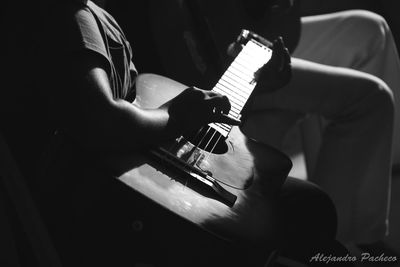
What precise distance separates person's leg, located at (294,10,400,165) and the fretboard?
0.42 m

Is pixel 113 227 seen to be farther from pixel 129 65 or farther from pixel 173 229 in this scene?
pixel 129 65

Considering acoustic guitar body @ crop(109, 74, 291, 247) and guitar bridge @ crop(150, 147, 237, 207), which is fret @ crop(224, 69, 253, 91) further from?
guitar bridge @ crop(150, 147, 237, 207)

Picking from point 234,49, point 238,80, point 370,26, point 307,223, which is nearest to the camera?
point 307,223

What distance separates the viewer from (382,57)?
157 centimetres

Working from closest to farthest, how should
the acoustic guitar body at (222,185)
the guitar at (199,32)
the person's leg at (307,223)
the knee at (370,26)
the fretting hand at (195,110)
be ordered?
the acoustic guitar body at (222,185), the fretting hand at (195,110), the person's leg at (307,223), the guitar at (199,32), the knee at (370,26)

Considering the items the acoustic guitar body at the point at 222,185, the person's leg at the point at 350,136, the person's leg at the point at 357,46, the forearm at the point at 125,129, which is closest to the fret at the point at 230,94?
the acoustic guitar body at the point at 222,185

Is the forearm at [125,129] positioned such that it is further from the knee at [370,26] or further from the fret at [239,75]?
the knee at [370,26]

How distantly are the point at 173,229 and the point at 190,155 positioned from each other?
159 mm

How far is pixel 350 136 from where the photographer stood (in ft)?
4.37

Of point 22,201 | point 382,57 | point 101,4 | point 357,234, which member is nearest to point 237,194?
point 22,201

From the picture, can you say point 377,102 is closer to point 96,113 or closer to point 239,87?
point 239,87

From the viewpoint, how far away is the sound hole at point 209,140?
85 cm

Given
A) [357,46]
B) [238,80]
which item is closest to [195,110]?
[238,80]

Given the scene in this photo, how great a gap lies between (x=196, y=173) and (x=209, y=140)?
119 millimetres
